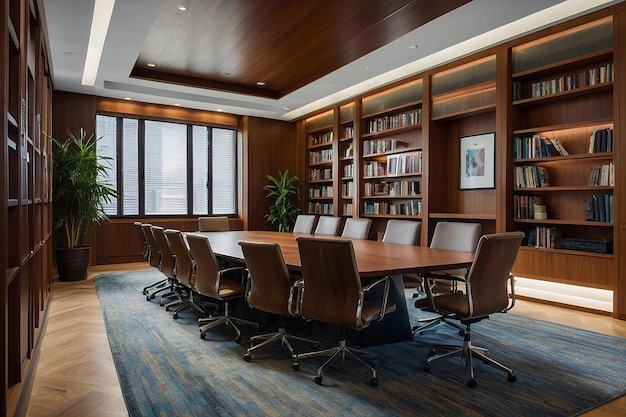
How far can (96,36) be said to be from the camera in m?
5.22

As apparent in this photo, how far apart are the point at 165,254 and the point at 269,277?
2129 mm

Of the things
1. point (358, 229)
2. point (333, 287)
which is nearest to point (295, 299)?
point (333, 287)

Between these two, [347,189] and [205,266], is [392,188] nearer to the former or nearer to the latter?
[347,189]

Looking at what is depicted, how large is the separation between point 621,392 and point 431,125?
14.6 feet

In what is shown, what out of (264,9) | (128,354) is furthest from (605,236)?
(128,354)

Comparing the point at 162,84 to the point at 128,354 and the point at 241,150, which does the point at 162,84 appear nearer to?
the point at 241,150

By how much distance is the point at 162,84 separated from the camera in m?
7.20

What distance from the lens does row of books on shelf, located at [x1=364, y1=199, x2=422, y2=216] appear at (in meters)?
6.85

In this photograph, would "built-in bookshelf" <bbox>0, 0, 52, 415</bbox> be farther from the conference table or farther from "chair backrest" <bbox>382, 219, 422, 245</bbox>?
"chair backrest" <bbox>382, 219, 422, 245</bbox>

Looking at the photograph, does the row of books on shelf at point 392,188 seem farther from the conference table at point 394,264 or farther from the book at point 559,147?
the conference table at point 394,264

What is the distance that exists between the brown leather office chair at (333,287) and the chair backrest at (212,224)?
4.40 meters

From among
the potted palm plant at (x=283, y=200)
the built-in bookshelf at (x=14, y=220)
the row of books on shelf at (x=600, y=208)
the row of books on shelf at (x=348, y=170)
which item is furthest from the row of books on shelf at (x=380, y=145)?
the built-in bookshelf at (x=14, y=220)

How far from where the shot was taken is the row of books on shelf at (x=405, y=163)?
6770 millimetres

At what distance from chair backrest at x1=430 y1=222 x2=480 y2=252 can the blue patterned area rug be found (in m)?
0.77
